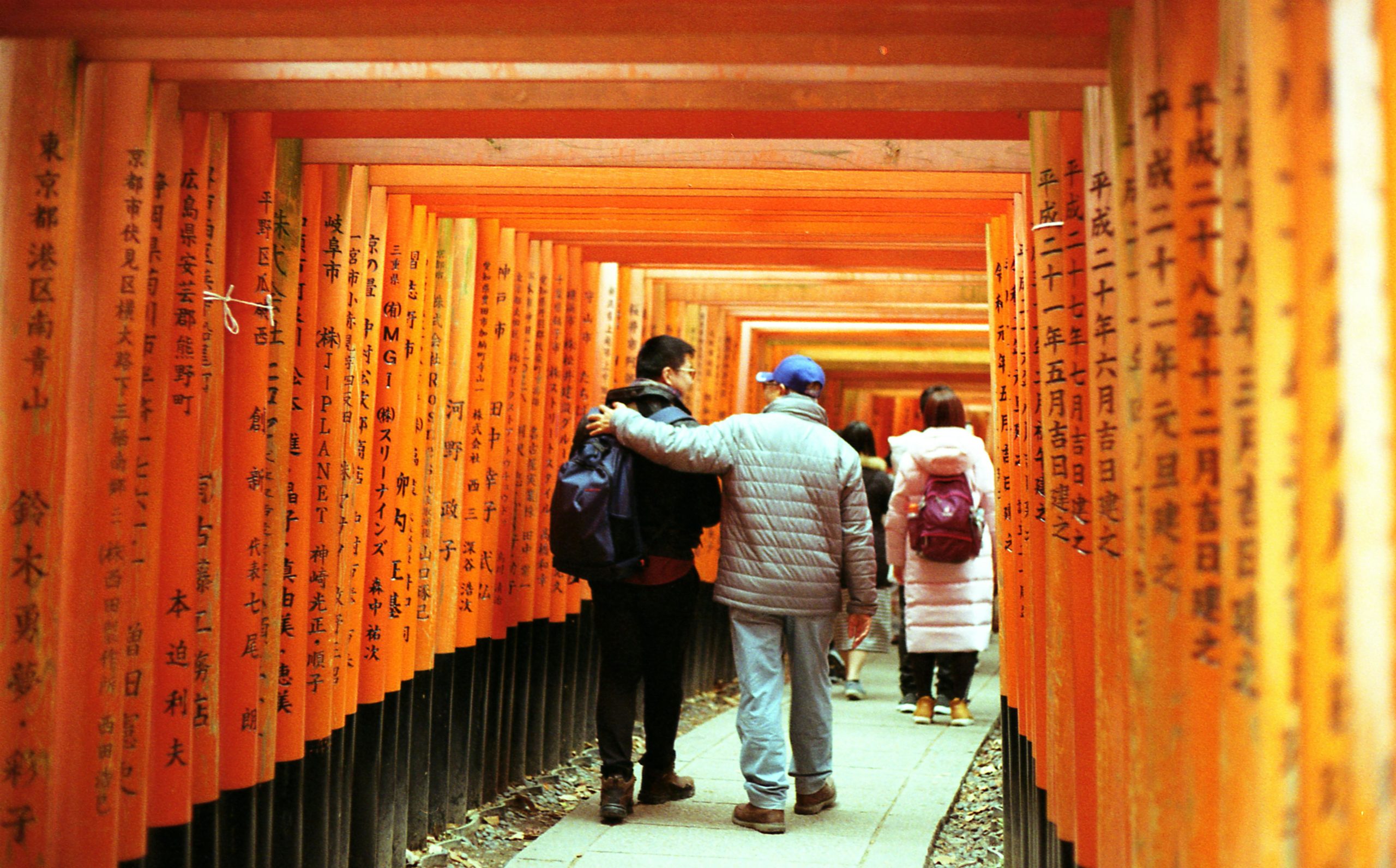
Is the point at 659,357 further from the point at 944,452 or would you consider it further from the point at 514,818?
the point at 944,452

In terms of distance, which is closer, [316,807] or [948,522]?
[316,807]

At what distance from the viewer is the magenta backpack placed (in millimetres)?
7371

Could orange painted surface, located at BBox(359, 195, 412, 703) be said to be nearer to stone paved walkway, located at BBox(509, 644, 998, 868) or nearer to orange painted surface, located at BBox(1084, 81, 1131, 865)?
stone paved walkway, located at BBox(509, 644, 998, 868)

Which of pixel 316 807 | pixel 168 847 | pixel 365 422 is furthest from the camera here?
pixel 365 422

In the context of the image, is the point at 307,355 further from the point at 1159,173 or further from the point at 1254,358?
the point at 1254,358

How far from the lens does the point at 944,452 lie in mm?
7395

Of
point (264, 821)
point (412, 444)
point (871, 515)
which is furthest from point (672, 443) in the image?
point (871, 515)

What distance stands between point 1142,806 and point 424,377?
10.9 ft

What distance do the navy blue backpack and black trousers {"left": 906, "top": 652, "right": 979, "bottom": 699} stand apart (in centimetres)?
317

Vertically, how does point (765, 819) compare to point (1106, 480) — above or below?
below

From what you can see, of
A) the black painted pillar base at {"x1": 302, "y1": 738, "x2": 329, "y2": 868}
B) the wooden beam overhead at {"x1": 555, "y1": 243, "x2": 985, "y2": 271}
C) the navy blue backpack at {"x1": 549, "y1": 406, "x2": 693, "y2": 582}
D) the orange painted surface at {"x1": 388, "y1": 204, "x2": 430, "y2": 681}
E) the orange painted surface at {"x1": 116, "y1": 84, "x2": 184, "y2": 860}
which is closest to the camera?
the orange painted surface at {"x1": 116, "y1": 84, "x2": 184, "y2": 860}

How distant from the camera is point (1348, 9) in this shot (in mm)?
1738

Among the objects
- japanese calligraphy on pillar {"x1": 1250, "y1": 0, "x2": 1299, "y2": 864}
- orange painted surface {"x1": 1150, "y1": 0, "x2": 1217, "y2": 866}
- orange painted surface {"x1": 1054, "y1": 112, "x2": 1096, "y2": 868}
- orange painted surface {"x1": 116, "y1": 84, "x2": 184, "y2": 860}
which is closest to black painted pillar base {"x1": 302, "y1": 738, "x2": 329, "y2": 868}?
orange painted surface {"x1": 116, "y1": 84, "x2": 184, "y2": 860}

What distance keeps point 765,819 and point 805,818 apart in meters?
0.34
